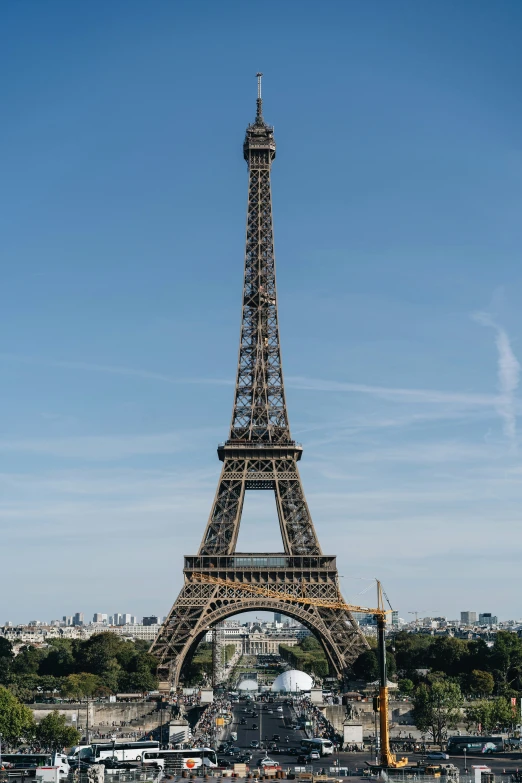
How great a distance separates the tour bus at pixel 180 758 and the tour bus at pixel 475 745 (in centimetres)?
2292

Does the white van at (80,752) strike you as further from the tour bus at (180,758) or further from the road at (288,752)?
the road at (288,752)

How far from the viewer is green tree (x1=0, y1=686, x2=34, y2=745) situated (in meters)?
86.1

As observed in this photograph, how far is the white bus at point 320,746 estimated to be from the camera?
8131 cm

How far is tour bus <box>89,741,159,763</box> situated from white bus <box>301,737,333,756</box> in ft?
43.8

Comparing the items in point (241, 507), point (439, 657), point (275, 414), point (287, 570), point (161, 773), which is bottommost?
point (161, 773)

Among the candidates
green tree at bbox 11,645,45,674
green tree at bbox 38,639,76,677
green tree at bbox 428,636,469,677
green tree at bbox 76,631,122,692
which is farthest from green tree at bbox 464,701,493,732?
green tree at bbox 11,645,45,674

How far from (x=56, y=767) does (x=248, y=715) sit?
4929 centimetres

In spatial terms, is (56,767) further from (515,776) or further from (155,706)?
(155,706)

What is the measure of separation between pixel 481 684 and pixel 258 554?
110 feet

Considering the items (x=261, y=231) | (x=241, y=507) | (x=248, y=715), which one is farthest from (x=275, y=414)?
(x=248, y=715)

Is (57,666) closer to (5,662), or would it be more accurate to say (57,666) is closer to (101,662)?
(5,662)

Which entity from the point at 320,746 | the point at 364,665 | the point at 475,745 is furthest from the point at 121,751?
the point at 364,665

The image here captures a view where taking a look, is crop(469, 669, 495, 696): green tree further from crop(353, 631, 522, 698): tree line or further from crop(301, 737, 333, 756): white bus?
crop(301, 737, 333, 756): white bus

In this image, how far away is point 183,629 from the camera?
111 metres
